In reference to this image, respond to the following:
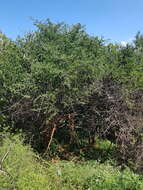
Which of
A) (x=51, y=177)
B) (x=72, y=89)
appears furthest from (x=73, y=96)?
(x=51, y=177)

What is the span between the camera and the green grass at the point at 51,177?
5320 mm

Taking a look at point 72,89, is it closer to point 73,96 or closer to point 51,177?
point 73,96

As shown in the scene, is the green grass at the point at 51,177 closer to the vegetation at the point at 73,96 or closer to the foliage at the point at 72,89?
the vegetation at the point at 73,96

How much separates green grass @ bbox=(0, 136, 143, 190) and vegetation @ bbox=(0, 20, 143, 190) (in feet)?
1.00

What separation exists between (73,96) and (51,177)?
233 cm

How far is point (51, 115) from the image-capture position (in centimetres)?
765

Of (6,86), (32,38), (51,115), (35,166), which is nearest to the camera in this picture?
(35,166)

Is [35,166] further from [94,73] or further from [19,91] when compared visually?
[94,73]

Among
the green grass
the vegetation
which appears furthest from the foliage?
the green grass

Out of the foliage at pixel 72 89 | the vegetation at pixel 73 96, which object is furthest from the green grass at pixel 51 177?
the foliage at pixel 72 89

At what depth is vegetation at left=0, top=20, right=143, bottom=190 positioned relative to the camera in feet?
25.3

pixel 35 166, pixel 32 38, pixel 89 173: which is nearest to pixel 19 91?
pixel 32 38

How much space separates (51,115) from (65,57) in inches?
62.8

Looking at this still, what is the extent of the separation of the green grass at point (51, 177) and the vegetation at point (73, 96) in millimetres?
305
